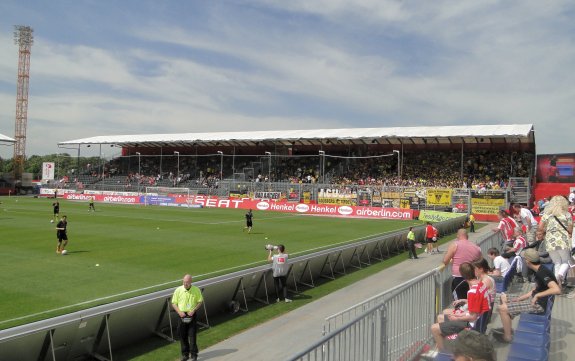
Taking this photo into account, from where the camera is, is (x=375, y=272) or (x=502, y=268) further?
(x=375, y=272)

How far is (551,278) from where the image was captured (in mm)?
7605

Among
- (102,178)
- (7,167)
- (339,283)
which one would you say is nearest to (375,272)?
(339,283)

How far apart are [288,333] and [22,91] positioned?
99.0 meters

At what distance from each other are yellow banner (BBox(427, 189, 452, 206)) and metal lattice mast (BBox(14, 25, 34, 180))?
77416 millimetres

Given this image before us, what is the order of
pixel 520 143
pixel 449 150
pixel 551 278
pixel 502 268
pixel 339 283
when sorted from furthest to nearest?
pixel 449 150
pixel 520 143
pixel 339 283
pixel 502 268
pixel 551 278

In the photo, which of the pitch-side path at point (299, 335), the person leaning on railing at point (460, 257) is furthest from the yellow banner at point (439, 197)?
the person leaning on railing at point (460, 257)

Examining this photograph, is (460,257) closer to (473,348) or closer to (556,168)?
(473,348)

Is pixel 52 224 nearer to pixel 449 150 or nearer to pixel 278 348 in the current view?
pixel 278 348

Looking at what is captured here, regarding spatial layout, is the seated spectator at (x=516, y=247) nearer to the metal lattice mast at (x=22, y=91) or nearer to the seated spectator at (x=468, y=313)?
the seated spectator at (x=468, y=313)

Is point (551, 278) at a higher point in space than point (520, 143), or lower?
lower

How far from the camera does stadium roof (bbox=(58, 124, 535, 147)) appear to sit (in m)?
51.3

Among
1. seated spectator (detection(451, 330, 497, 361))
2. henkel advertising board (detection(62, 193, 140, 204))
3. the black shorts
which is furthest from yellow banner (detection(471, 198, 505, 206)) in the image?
seated spectator (detection(451, 330, 497, 361))

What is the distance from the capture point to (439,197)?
45469mm

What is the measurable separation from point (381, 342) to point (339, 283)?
985 centimetres
